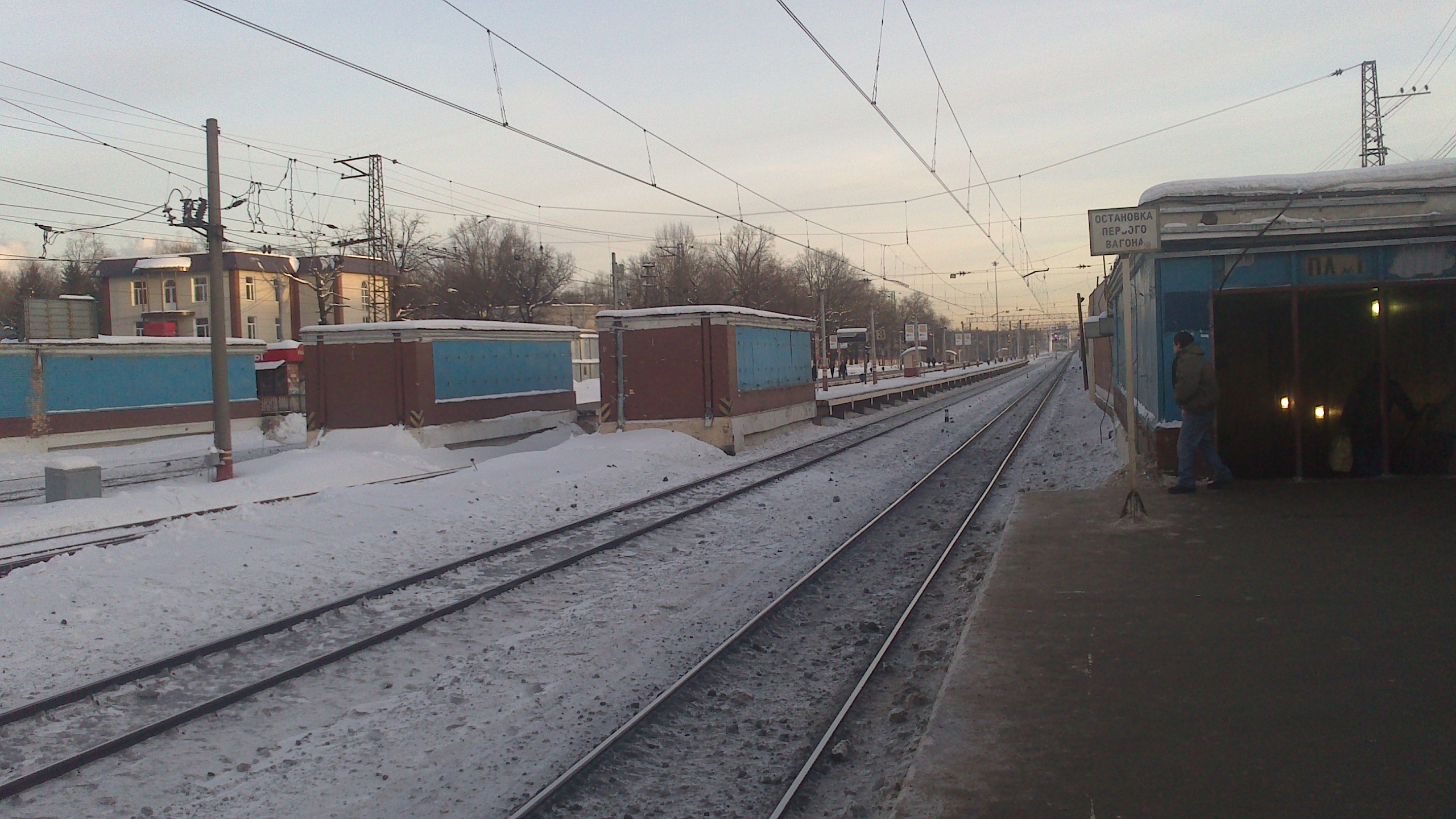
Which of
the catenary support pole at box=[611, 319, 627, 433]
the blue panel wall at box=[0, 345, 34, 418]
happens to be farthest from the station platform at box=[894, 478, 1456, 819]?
the blue panel wall at box=[0, 345, 34, 418]

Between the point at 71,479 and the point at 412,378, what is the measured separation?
24.6ft

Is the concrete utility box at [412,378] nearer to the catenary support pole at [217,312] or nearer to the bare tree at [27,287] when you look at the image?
the catenary support pole at [217,312]

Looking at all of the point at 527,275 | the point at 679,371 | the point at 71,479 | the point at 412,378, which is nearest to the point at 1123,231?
the point at 679,371

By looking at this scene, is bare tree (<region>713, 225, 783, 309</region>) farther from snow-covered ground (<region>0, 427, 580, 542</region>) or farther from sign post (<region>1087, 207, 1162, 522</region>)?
sign post (<region>1087, 207, 1162, 522</region>)

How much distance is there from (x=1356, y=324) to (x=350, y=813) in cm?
1233

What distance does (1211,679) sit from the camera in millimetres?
5039

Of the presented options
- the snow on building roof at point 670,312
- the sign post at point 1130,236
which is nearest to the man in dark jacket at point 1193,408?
the sign post at point 1130,236

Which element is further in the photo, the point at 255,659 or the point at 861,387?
the point at 861,387

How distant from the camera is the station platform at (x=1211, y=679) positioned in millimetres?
3855

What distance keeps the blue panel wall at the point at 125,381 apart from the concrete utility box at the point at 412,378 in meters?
4.67

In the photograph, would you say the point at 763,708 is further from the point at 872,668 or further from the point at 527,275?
the point at 527,275

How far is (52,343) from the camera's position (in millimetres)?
26328

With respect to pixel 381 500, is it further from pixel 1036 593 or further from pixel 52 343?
pixel 52 343

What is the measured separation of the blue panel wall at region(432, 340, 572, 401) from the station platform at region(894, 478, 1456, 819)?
17.6 metres
